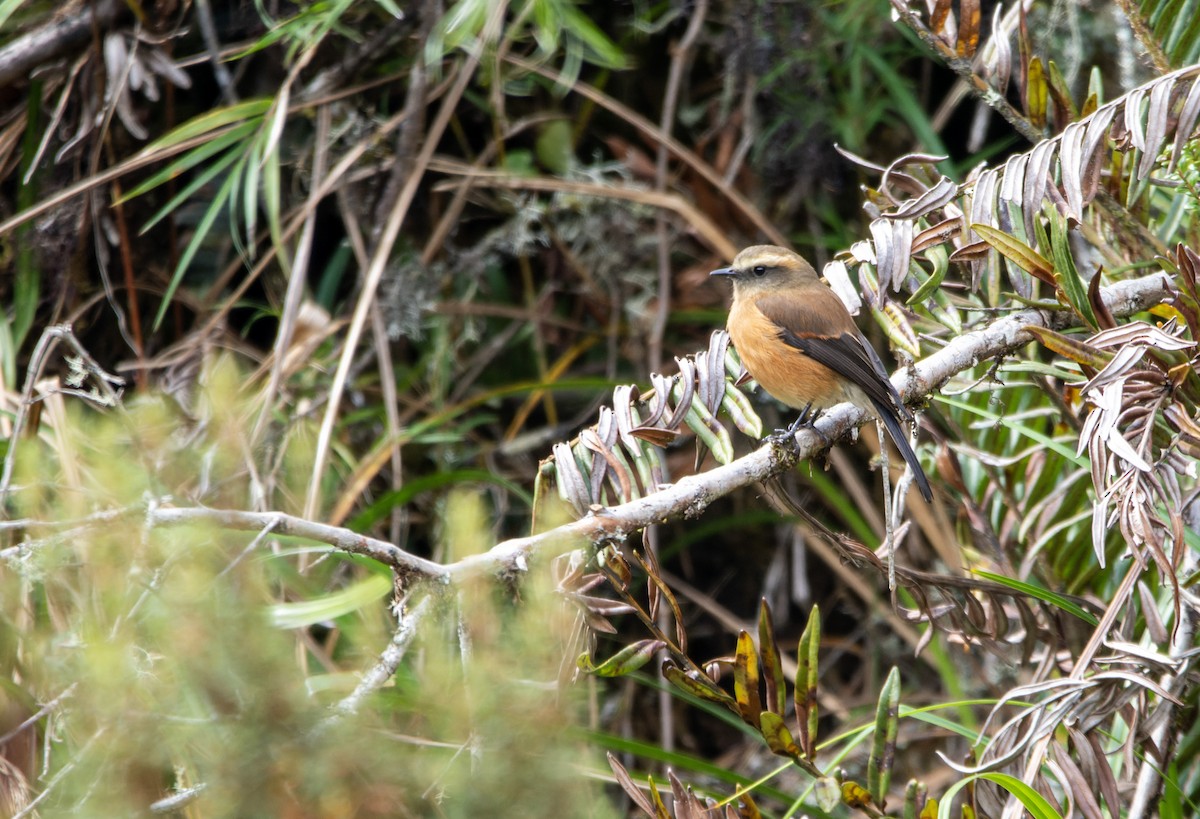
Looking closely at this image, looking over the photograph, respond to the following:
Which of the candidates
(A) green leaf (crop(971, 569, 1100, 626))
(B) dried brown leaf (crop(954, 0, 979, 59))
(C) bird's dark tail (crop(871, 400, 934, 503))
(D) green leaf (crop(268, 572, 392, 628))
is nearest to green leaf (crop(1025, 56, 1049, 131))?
(B) dried brown leaf (crop(954, 0, 979, 59))

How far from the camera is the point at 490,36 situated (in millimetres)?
3824

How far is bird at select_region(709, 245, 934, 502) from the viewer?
3.05 metres

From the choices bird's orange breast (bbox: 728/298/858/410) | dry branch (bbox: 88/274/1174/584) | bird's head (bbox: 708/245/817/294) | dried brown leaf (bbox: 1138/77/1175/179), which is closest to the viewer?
dry branch (bbox: 88/274/1174/584)

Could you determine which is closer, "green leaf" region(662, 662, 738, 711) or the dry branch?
the dry branch

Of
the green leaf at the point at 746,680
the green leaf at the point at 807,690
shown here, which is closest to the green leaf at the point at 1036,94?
the green leaf at the point at 807,690

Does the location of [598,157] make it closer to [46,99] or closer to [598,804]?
[46,99]

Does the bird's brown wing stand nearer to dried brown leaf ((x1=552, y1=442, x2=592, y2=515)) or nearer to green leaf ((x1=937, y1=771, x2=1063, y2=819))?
dried brown leaf ((x1=552, y1=442, x2=592, y2=515))

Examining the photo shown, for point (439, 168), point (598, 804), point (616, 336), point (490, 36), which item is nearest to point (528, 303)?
point (616, 336)

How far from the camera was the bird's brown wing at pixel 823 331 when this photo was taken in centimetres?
313

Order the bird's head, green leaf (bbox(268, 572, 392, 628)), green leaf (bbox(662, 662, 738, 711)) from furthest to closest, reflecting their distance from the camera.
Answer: the bird's head, green leaf (bbox(268, 572, 392, 628)), green leaf (bbox(662, 662, 738, 711))

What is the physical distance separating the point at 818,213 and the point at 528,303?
4.39 feet

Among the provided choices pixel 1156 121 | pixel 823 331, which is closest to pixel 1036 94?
pixel 1156 121

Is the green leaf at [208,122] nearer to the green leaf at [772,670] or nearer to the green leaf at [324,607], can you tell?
the green leaf at [324,607]

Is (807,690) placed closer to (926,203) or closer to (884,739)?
(884,739)
